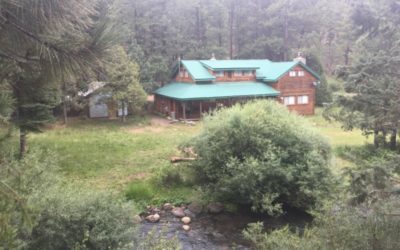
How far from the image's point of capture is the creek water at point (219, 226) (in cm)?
898

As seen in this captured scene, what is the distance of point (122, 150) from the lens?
16125 millimetres

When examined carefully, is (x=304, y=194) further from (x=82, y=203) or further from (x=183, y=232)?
(x=82, y=203)

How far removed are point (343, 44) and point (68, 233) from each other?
125 ft

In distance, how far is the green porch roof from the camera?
24484 millimetres

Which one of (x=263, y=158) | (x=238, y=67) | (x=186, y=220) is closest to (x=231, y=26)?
(x=238, y=67)

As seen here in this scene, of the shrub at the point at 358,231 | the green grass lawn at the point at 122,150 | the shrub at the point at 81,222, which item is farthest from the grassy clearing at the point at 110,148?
the shrub at the point at 358,231

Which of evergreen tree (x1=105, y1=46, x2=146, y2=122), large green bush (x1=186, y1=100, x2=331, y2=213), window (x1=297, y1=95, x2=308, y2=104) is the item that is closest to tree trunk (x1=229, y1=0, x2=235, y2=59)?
window (x1=297, y1=95, x2=308, y2=104)

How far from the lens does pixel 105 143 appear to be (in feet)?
56.4

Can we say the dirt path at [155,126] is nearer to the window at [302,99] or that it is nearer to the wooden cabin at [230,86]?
the wooden cabin at [230,86]

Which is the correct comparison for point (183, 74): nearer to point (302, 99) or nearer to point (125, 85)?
point (125, 85)

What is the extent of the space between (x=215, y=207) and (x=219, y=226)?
1081 mm

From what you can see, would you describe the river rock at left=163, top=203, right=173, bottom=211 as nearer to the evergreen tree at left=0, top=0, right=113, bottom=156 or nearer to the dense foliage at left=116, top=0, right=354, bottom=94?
the evergreen tree at left=0, top=0, right=113, bottom=156

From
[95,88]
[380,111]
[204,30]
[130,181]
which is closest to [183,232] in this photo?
Result: [130,181]

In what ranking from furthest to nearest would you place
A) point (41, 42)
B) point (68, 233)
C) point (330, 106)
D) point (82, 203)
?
1. point (330, 106)
2. point (82, 203)
3. point (68, 233)
4. point (41, 42)
